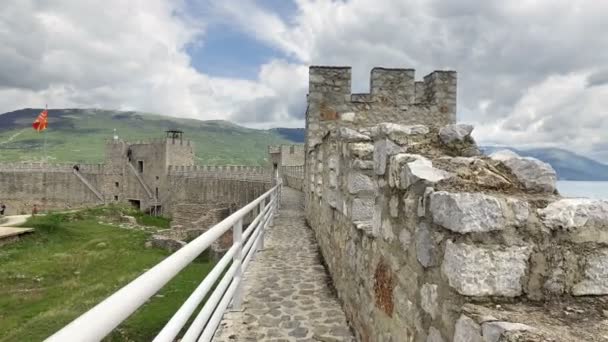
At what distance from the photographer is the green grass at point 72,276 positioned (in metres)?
9.52

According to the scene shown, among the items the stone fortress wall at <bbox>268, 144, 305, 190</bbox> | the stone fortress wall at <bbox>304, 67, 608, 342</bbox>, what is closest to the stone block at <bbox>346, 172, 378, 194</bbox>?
the stone fortress wall at <bbox>304, 67, 608, 342</bbox>

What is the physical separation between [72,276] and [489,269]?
58.4 feet

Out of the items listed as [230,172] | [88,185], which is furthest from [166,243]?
[88,185]

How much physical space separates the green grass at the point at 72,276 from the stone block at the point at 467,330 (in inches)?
315

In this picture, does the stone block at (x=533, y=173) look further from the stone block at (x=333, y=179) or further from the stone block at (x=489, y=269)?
the stone block at (x=333, y=179)

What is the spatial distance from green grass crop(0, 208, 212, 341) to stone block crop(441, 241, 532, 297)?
8093 mm

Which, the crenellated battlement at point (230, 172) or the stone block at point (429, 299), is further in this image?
the crenellated battlement at point (230, 172)

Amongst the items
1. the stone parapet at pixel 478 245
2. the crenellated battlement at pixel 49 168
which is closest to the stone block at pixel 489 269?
the stone parapet at pixel 478 245

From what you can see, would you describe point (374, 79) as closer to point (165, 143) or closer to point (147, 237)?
point (147, 237)

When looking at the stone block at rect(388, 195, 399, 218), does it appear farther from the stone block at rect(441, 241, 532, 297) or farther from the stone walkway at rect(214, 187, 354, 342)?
the stone walkway at rect(214, 187, 354, 342)

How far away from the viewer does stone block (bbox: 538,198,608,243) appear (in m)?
2.00

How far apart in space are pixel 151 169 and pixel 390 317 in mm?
48432

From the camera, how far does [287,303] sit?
213 inches

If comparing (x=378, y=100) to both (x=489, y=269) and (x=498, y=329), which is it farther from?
(x=498, y=329)
